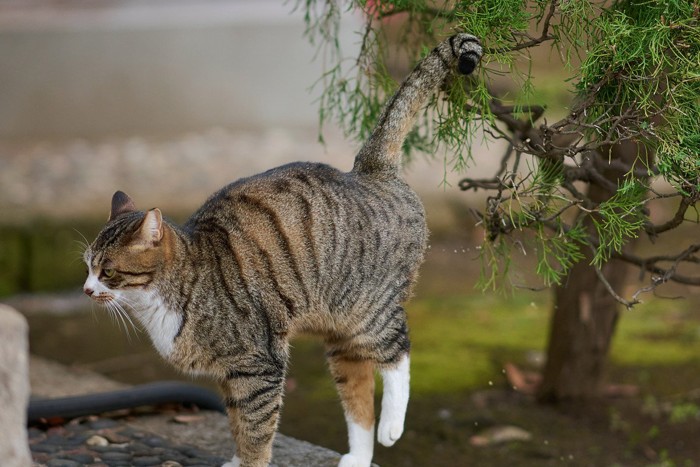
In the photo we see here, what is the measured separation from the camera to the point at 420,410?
448 centimetres

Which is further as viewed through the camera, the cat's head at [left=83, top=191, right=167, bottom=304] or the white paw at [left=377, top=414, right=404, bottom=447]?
the white paw at [left=377, top=414, right=404, bottom=447]

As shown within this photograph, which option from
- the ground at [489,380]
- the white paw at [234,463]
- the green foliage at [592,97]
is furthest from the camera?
the ground at [489,380]

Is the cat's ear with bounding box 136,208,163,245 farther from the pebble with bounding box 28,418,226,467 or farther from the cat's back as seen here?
the pebble with bounding box 28,418,226,467

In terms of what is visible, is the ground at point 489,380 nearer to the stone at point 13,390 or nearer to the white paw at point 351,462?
the white paw at point 351,462

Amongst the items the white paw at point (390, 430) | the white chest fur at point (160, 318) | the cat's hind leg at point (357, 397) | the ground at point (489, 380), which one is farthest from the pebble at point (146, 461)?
the ground at point (489, 380)

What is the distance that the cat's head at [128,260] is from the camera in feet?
9.32

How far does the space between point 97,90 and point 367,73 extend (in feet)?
14.1

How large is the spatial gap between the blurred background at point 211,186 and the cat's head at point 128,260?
5.27 ft

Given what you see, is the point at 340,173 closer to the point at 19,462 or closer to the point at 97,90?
the point at 19,462

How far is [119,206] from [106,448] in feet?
3.03

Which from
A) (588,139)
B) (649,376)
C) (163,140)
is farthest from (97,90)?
(588,139)

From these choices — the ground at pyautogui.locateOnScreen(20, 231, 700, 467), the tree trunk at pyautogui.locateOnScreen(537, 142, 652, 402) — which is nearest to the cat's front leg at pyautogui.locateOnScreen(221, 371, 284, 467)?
the ground at pyautogui.locateOnScreen(20, 231, 700, 467)

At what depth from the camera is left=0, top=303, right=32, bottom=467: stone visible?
6.83ft

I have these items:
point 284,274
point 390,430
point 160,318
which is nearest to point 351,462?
point 390,430
